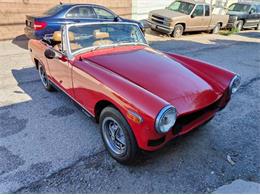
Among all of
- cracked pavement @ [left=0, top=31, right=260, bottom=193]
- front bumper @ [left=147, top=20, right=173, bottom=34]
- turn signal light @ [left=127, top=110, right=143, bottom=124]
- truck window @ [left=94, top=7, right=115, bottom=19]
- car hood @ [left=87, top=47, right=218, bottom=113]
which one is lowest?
cracked pavement @ [left=0, top=31, right=260, bottom=193]

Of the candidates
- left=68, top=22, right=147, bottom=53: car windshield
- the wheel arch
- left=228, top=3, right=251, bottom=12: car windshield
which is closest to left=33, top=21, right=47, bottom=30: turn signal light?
left=68, top=22, right=147, bottom=53: car windshield

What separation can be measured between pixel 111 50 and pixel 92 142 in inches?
56.6

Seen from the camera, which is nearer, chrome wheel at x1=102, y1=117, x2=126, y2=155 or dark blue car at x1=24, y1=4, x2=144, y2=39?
chrome wheel at x1=102, y1=117, x2=126, y2=155

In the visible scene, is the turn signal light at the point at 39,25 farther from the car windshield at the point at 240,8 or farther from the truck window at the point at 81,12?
the car windshield at the point at 240,8

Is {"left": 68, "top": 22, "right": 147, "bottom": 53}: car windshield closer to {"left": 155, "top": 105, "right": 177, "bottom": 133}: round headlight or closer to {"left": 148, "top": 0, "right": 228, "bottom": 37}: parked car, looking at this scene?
{"left": 155, "top": 105, "right": 177, "bottom": 133}: round headlight

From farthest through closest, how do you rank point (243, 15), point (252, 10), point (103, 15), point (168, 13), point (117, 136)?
point (252, 10), point (243, 15), point (168, 13), point (103, 15), point (117, 136)

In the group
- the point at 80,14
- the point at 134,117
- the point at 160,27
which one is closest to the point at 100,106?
the point at 134,117

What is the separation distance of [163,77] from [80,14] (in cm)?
627

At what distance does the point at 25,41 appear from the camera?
940 cm

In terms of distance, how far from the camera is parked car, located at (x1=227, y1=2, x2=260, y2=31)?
51.2ft

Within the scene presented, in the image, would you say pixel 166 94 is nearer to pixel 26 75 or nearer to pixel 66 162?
pixel 66 162

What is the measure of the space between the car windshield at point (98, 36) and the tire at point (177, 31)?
8087mm

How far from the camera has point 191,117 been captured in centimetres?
292

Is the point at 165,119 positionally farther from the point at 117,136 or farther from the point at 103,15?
the point at 103,15
